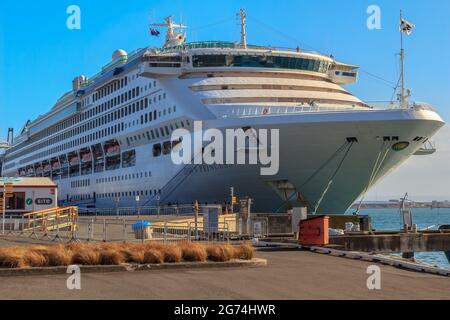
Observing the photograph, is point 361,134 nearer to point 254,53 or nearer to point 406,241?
point 406,241

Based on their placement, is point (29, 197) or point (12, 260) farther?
point (29, 197)

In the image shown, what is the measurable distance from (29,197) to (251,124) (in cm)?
1347

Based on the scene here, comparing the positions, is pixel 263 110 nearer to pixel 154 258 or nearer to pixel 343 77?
pixel 343 77

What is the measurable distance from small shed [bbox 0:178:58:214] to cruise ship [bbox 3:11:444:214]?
6842mm

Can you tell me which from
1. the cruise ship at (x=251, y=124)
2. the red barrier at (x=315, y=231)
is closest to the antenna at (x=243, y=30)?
the cruise ship at (x=251, y=124)

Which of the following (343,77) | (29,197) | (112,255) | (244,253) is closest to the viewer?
(112,255)

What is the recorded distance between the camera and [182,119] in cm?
3488

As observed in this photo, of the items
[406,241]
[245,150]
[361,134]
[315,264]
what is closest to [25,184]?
[245,150]

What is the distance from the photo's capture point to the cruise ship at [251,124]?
29.2 meters

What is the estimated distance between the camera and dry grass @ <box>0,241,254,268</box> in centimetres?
1208

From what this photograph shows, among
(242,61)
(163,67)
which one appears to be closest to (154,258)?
(242,61)

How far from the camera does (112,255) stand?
1273 centimetres

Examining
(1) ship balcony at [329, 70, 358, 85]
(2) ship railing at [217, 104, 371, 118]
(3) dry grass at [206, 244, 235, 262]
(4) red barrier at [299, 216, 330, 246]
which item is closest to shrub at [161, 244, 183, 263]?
(3) dry grass at [206, 244, 235, 262]

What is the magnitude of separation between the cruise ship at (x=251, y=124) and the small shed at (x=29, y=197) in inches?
269
